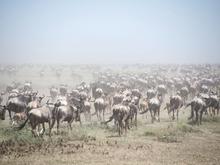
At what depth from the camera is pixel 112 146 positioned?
633 inches

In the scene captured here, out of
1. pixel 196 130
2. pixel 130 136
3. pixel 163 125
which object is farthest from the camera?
pixel 163 125

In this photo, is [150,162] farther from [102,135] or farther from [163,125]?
[163,125]

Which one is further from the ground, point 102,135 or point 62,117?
point 62,117

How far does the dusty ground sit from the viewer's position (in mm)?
13727

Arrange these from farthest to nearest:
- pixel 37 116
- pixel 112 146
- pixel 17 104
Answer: pixel 17 104 < pixel 37 116 < pixel 112 146

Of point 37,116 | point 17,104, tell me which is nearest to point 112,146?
point 37,116

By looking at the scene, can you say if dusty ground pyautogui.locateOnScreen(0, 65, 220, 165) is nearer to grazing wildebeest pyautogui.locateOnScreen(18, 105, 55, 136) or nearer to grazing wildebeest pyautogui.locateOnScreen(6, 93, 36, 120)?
grazing wildebeest pyautogui.locateOnScreen(18, 105, 55, 136)

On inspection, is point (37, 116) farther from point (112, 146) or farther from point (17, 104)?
point (17, 104)

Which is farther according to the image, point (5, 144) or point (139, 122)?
point (139, 122)

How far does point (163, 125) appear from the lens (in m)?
22.4

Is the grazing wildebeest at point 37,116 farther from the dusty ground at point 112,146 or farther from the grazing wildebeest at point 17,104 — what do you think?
the grazing wildebeest at point 17,104

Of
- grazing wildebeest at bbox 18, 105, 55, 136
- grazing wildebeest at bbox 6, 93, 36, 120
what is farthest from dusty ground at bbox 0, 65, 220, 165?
grazing wildebeest at bbox 6, 93, 36, 120

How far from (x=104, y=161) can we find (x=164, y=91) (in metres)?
26.4

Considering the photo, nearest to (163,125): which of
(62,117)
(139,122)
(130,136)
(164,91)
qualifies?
(139,122)
